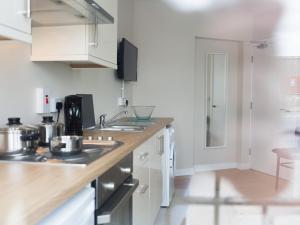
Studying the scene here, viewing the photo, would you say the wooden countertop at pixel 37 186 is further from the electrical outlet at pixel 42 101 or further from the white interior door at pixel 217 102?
the white interior door at pixel 217 102

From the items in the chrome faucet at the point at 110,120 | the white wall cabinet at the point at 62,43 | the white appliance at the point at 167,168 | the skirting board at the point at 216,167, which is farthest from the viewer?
the skirting board at the point at 216,167

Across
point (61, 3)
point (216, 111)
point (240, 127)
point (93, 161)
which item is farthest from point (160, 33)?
point (93, 161)

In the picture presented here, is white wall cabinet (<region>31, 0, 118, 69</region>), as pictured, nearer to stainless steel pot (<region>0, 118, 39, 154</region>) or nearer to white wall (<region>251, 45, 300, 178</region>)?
stainless steel pot (<region>0, 118, 39, 154</region>)

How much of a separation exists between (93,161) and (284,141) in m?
3.88

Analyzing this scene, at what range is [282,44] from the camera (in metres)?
4.48

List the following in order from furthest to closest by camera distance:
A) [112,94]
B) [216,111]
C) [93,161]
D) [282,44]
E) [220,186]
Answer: [216,111]
[282,44]
[220,186]
[112,94]
[93,161]

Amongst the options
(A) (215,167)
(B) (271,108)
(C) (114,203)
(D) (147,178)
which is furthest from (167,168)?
(B) (271,108)

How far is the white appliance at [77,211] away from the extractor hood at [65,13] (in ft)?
2.87

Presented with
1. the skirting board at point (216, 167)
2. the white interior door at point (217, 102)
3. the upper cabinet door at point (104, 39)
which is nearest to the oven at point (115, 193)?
the upper cabinet door at point (104, 39)

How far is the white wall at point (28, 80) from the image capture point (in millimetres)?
1602

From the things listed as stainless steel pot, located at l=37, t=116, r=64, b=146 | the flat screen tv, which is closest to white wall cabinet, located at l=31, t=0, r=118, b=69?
stainless steel pot, located at l=37, t=116, r=64, b=146

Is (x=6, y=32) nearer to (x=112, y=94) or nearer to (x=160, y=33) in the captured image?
(x=112, y=94)

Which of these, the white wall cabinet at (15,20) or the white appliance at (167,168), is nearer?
the white wall cabinet at (15,20)

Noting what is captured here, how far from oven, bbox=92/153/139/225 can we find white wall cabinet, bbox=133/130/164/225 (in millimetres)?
184
